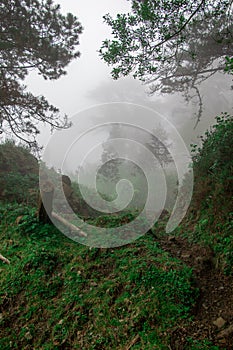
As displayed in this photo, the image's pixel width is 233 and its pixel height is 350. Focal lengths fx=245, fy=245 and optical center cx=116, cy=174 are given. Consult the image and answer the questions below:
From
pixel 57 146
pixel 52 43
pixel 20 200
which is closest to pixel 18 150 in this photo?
pixel 20 200

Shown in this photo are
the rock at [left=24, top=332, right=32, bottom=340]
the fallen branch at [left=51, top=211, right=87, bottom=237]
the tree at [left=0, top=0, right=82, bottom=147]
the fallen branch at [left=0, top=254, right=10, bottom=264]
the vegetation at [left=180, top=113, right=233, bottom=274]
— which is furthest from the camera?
the tree at [left=0, top=0, right=82, bottom=147]

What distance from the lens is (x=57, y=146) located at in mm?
6340

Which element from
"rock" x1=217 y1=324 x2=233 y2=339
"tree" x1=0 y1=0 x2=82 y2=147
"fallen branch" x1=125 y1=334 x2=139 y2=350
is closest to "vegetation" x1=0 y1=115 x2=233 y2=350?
"fallen branch" x1=125 y1=334 x2=139 y2=350

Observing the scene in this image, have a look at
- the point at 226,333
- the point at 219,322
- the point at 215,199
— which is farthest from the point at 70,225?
the point at 226,333

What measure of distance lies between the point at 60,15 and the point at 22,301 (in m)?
10.1

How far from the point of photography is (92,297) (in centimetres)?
405

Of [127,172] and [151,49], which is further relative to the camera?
[127,172]

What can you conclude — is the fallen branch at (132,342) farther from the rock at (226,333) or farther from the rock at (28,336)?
the rock at (28,336)

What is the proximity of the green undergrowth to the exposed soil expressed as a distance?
0.43 ft

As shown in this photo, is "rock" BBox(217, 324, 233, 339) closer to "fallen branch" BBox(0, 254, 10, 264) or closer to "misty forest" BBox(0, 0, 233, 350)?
"misty forest" BBox(0, 0, 233, 350)

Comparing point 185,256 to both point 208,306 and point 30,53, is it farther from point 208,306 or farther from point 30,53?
point 30,53

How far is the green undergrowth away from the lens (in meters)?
3.35

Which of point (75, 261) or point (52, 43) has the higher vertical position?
point (52, 43)

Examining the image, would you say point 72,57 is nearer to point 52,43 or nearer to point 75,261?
point 52,43
